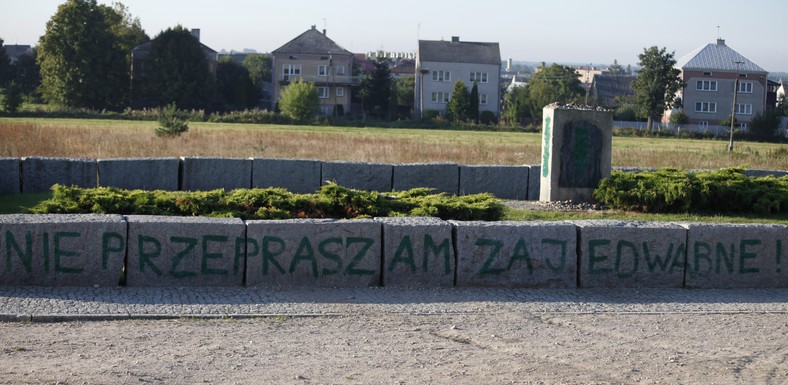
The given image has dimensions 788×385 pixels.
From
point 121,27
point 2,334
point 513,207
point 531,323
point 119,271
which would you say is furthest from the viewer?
point 121,27

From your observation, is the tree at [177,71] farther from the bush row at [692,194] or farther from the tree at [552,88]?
the bush row at [692,194]

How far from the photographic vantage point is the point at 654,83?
74.7 meters

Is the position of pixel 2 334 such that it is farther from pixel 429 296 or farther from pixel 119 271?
pixel 429 296

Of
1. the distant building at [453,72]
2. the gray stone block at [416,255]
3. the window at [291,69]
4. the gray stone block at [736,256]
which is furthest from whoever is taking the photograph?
the distant building at [453,72]

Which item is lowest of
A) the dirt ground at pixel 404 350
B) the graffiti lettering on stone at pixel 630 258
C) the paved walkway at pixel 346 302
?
the dirt ground at pixel 404 350

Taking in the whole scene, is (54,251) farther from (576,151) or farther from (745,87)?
(745,87)

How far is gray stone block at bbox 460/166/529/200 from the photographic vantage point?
61.3 feet

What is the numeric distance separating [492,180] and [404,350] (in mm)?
11077

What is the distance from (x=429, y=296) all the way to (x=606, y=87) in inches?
3976

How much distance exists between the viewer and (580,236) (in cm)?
1055

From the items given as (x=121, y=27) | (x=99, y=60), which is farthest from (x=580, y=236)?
(x=121, y=27)

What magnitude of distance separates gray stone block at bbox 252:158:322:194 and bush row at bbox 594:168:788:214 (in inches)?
202

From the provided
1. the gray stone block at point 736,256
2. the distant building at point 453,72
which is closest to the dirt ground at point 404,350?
the gray stone block at point 736,256

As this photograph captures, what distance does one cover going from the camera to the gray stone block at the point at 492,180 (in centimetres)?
1867
